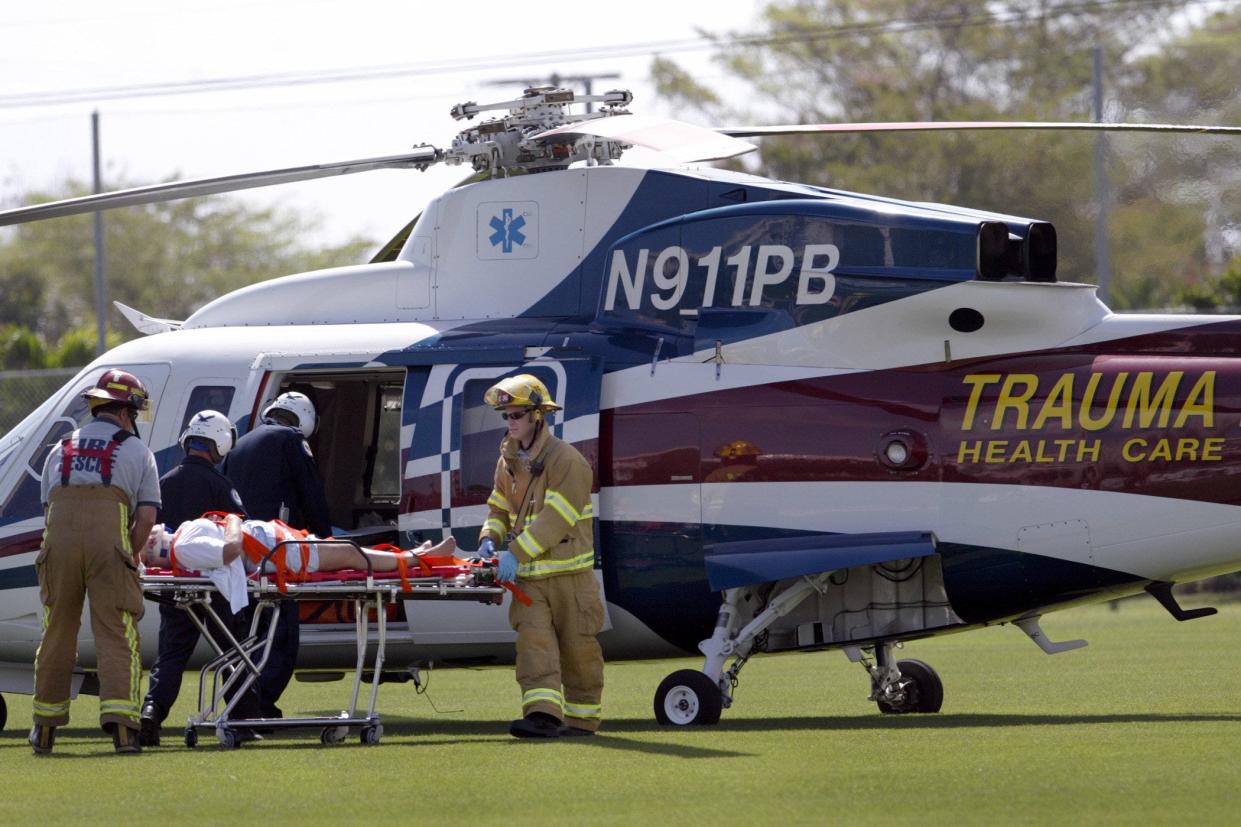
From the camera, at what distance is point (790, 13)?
2291 inches

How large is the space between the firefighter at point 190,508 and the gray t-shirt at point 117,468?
0.65 m

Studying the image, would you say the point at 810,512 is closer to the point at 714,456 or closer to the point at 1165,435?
the point at 714,456

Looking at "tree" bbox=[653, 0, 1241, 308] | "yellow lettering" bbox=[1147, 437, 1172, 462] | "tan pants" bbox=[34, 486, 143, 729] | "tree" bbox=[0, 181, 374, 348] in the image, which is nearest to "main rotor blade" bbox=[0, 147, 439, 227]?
"tan pants" bbox=[34, 486, 143, 729]

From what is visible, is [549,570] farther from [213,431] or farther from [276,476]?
[213,431]

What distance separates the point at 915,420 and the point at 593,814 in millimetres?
4537

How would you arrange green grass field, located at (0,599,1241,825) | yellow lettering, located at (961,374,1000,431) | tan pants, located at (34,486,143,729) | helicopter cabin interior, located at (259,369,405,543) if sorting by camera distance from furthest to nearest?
helicopter cabin interior, located at (259,369,405,543) < yellow lettering, located at (961,374,1000,431) < tan pants, located at (34,486,143,729) < green grass field, located at (0,599,1241,825)

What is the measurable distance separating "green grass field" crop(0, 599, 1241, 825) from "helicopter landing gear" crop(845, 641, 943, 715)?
16 cm

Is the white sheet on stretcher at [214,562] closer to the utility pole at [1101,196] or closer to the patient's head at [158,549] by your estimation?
the patient's head at [158,549]

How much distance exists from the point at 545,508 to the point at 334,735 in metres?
1.83

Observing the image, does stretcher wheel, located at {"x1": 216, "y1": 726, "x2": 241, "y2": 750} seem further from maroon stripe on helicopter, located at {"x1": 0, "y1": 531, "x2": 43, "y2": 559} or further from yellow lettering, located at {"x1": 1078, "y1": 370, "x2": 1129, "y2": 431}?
yellow lettering, located at {"x1": 1078, "y1": 370, "x2": 1129, "y2": 431}

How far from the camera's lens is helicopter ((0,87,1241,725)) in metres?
11.9

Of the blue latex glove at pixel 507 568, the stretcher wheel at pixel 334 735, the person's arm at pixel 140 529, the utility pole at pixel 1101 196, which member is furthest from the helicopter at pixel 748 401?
the utility pole at pixel 1101 196

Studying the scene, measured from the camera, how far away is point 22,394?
25609 millimetres

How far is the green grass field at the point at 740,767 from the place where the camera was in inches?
332
